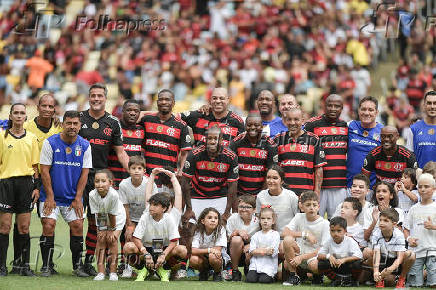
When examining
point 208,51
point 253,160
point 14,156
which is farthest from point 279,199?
point 208,51

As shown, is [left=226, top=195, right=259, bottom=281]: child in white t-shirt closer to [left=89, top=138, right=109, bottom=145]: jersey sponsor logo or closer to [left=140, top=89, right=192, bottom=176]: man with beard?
[left=140, top=89, right=192, bottom=176]: man with beard

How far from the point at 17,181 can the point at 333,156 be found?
4144 millimetres

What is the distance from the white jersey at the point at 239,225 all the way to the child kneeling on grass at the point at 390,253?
1.58 m

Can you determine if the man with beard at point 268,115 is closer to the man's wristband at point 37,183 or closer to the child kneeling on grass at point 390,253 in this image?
the child kneeling on grass at point 390,253

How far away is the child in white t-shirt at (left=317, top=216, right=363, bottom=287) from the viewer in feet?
34.7

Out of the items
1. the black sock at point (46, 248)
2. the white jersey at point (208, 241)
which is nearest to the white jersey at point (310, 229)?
the white jersey at point (208, 241)

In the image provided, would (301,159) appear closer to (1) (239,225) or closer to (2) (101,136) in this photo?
(1) (239,225)

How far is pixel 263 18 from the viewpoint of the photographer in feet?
84.5

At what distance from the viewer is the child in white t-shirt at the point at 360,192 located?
1114 cm

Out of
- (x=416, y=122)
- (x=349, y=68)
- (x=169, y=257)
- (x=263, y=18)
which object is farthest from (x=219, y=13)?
(x=169, y=257)

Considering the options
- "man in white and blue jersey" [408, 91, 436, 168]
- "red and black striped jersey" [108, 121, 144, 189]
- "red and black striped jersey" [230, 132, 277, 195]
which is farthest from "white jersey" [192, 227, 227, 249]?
"man in white and blue jersey" [408, 91, 436, 168]

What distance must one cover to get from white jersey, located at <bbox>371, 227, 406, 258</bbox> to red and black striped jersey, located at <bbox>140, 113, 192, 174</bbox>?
117 inches

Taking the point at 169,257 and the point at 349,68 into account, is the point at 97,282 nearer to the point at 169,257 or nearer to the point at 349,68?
the point at 169,257

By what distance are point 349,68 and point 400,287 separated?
13.6 metres
